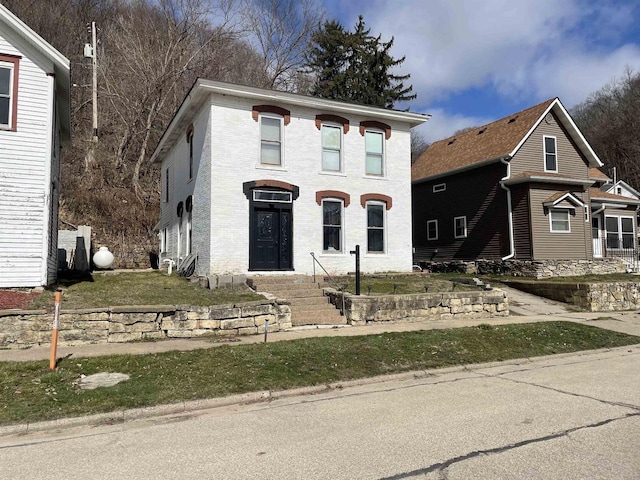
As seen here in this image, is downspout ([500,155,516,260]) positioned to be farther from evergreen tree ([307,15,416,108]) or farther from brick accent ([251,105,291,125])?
evergreen tree ([307,15,416,108])

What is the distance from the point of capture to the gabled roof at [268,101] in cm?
1583

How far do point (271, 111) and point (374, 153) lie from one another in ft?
14.2

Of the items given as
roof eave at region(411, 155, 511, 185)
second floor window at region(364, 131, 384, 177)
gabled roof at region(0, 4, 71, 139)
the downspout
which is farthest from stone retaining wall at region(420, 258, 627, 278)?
gabled roof at region(0, 4, 71, 139)

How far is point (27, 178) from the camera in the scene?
12.7m

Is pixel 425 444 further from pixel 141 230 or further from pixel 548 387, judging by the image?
pixel 141 230

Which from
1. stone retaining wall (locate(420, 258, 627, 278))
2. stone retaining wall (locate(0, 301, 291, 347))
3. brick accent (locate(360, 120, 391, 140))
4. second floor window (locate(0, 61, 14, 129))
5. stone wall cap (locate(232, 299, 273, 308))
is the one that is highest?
brick accent (locate(360, 120, 391, 140))

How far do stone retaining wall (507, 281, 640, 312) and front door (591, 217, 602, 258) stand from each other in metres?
7.99

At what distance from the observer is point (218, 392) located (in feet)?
22.1

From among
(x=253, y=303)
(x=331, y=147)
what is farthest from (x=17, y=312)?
(x=331, y=147)

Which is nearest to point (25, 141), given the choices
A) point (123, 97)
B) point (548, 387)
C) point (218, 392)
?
point (218, 392)

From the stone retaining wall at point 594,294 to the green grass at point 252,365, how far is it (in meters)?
5.42

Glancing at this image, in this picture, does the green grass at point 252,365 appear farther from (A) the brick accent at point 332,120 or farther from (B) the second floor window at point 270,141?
(A) the brick accent at point 332,120

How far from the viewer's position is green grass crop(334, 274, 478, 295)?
48.8 feet

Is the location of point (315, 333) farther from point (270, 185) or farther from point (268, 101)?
point (268, 101)
